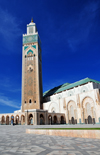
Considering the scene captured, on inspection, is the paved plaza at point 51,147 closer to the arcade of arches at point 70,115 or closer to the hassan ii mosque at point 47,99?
the hassan ii mosque at point 47,99

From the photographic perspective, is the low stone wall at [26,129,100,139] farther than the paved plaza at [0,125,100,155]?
Yes

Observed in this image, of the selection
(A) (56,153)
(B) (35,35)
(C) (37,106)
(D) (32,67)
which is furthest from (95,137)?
(B) (35,35)

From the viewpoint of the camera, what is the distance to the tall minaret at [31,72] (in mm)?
47719

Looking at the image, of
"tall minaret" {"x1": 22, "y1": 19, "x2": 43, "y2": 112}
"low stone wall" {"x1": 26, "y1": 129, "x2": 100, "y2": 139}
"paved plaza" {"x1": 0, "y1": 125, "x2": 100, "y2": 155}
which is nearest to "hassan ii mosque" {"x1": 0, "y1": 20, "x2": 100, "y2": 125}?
"tall minaret" {"x1": 22, "y1": 19, "x2": 43, "y2": 112}

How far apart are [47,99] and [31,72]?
1231 cm

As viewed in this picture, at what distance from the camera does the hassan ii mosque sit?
34.5 metres

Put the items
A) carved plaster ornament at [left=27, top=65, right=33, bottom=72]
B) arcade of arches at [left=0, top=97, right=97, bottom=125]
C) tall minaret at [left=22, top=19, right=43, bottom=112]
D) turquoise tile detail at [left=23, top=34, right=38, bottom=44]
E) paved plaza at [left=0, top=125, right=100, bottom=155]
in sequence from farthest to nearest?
turquoise tile detail at [left=23, top=34, right=38, bottom=44] → carved plaster ornament at [left=27, top=65, right=33, bottom=72] → tall minaret at [left=22, top=19, right=43, bottom=112] → arcade of arches at [left=0, top=97, right=97, bottom=125] → paved plaza at [left=0, top=125, right=100, bottom=155]

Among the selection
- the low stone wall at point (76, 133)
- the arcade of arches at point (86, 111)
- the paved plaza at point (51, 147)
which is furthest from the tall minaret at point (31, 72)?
the paved plaza at point (51, 147)

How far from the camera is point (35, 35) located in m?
54.7

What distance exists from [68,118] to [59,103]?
5.92 meters

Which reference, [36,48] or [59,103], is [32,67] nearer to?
[36,48]

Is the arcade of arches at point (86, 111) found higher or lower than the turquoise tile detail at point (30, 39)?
lower

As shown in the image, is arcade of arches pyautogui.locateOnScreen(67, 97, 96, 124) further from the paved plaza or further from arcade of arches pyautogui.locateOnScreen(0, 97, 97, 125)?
the paved plaza

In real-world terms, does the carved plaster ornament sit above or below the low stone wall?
above
